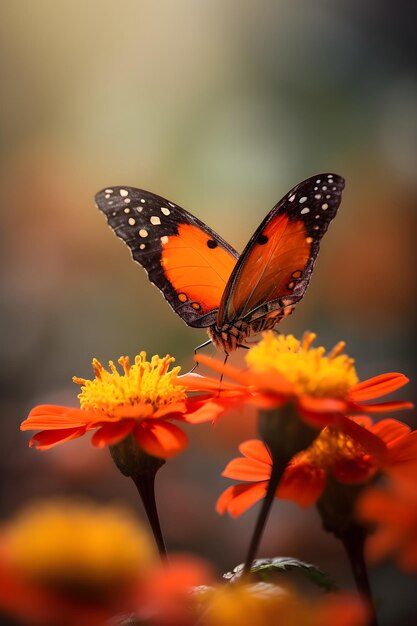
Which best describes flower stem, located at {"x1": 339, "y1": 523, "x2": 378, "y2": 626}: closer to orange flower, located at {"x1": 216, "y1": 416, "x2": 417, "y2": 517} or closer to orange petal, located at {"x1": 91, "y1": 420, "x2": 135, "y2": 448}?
orange flower, located at {"x1": 216, "y1": 416, "x2": 417, "y2": 517}

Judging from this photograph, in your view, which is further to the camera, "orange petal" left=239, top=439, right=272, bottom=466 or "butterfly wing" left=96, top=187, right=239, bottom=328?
"butterfly wing" left=96, top=187, right=239, bottom=328

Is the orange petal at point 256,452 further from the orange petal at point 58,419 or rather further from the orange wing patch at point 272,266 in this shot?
the orange wing patch at point 272,266

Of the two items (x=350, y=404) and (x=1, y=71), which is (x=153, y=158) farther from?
(x=350, y=404)

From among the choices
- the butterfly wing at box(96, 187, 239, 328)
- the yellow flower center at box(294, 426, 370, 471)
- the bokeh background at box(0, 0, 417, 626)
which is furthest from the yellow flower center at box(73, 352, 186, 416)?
the bokeh background at box(0, 0, 417, 626)

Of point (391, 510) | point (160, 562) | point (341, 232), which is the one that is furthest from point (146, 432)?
point (341, 232)

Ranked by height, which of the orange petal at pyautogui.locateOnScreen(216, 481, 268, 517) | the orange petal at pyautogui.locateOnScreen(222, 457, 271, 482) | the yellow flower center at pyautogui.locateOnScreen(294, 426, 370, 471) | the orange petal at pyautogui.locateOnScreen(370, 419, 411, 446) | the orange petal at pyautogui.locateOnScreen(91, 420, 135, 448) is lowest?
the orange petal at pyautogui.locateOnScreen(216, 481, 268, 517)

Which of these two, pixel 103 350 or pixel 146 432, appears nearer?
pixel 146 432

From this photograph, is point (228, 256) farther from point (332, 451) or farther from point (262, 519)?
point (262, 519)

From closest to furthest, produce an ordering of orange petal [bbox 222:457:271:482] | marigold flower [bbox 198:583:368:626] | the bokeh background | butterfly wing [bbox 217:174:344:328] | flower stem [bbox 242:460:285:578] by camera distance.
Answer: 1. marigold flower [bbox 198:583:368:626]
2. flower stem [bbox 242:460:285:578]
3. orange petal [bbox 222:457:271:482]
4. butterfly wing [bbox 217:174:344:328]
5. the bokeh background
